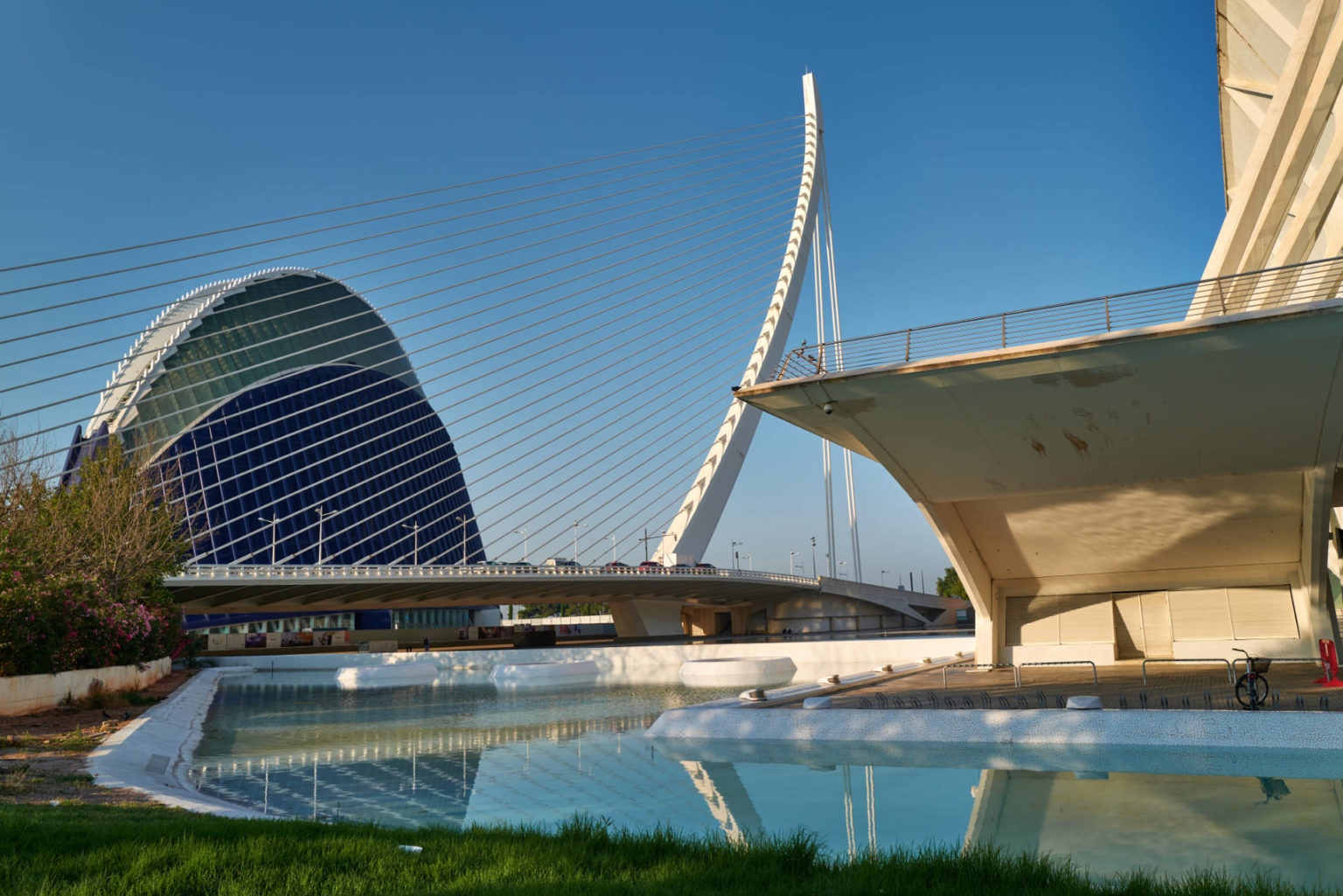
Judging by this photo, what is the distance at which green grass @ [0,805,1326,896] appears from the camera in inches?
188

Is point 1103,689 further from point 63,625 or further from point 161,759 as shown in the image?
point 63,625

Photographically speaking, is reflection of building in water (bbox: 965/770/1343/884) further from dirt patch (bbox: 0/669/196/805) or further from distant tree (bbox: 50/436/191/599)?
distant tree (bbox: 50/436/191/599)

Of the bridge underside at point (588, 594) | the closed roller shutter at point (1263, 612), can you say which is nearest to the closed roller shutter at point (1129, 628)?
the closed roller shutter at point (1263, 612)

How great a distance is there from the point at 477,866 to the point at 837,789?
5.54m

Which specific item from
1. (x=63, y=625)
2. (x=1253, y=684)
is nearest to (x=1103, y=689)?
(x=1253, y=684)

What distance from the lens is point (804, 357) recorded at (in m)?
15.6

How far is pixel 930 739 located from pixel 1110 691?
3812 mm

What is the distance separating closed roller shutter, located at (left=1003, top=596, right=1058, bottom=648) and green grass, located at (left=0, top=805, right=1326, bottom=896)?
692 inches

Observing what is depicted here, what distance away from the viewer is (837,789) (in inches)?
391

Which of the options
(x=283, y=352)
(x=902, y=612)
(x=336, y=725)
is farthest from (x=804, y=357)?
(x=283, y=352)

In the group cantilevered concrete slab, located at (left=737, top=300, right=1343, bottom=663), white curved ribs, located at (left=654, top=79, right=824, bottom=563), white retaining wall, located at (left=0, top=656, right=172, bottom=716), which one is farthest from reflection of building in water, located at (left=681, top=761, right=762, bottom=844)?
white curved ribs, located at (left=654, top=79, right=824, bottom=563)

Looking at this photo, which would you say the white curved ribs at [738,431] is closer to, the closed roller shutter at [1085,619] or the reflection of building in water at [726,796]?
the closed roller shutter at [1085,619]

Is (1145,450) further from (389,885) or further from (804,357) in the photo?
(389,885)

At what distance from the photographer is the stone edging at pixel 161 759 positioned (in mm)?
8711
